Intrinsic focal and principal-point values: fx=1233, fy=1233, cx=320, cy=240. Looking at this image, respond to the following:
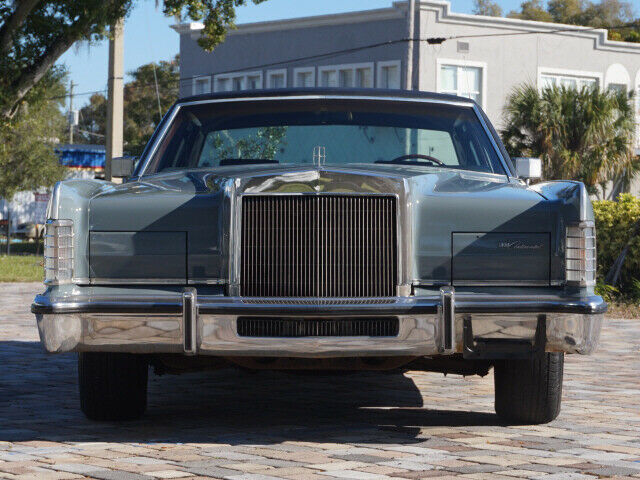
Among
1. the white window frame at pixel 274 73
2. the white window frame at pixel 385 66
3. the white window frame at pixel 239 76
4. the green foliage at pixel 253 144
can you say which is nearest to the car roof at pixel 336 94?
the green foliage at pixel 253 144

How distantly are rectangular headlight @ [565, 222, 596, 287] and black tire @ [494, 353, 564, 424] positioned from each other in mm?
552

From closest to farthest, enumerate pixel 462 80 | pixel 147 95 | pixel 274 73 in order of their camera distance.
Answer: pixel 462 80 < pixel 274 73 < pixel 147 95

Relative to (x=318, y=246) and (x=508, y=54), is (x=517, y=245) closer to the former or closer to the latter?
(x=318, y=246)

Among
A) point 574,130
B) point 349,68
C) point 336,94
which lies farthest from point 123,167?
point 349,68

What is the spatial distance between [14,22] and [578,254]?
635 inches

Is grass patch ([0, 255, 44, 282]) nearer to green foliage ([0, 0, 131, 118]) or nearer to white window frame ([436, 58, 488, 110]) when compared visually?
green foliage ([0, 0, 131, 118])

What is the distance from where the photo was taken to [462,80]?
40.3 meters

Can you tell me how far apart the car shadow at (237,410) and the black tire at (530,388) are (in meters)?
0.20

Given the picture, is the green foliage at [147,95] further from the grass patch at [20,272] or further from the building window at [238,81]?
the grass patch at [20,272]

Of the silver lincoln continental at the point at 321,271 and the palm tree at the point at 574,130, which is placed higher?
the palm tree at the point at 574,130

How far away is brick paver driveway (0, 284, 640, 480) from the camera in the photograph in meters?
5.20

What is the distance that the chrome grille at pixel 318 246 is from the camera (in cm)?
551

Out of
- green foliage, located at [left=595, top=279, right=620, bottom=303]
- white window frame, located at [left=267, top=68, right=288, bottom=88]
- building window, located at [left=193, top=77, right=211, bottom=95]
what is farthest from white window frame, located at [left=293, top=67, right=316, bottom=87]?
green foliage, located at [left=595, top=279, right=620, bottom=303]

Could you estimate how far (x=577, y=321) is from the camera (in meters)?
5.49
